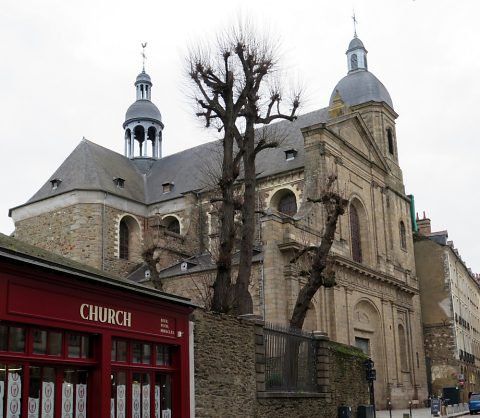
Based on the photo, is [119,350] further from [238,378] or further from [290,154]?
[290,154]

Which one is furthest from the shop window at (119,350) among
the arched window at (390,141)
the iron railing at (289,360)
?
the arched window at (390,141)

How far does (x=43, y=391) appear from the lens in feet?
29.6

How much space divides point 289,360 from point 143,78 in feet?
108

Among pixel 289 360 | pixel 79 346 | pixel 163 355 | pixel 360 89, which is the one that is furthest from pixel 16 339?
pixel 360 89

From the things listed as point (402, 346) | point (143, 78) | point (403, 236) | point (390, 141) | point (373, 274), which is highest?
point (143, 78)

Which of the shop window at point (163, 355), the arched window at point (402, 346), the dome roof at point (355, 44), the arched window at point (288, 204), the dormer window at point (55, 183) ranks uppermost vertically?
the dome roof at point (355, 44)

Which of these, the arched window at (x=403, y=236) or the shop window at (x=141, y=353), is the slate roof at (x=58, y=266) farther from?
the arched window at (x=403, y=236)

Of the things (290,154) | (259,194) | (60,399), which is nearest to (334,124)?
(290,154)

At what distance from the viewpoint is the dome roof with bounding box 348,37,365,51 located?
40.2 metres

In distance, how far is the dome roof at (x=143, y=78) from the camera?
45438 millimetres

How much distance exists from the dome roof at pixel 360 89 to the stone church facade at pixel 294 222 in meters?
0.07

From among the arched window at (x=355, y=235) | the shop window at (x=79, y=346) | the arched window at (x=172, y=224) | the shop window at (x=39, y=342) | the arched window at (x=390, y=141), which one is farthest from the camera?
the arched window at (x=390, y=141)

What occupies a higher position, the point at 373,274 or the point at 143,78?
the point at 143,78

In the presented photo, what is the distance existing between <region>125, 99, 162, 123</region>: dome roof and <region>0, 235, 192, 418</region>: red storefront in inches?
1263
